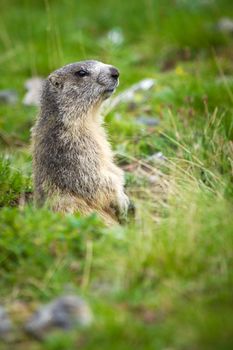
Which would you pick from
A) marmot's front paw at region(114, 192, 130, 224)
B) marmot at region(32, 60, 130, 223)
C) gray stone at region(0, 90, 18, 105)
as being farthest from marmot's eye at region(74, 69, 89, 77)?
gray stone at region(0, 90, 18, 105)

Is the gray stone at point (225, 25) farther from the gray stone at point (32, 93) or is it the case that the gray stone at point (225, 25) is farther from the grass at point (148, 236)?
the gray stone at point (32, 93)

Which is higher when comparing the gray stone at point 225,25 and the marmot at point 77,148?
the gray stone at point 225,25

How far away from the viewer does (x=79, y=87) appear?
6562 millimetres

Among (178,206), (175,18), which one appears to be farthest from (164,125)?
(175,18)

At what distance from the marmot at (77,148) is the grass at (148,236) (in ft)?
0.88

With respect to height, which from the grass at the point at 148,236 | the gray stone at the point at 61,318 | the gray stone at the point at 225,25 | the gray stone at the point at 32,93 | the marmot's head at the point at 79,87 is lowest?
the gray stone at the point at 61,318

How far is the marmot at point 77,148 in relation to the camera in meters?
6.03

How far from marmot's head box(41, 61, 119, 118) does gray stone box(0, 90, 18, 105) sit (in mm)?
3168

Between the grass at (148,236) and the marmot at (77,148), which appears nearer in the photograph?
→ the grass at (148,236)

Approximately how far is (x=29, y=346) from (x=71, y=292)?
21.5 inches

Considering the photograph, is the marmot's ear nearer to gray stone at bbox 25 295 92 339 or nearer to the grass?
the grass

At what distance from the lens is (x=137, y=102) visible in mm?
8906

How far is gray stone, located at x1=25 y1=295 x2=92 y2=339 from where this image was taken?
3.94 meters

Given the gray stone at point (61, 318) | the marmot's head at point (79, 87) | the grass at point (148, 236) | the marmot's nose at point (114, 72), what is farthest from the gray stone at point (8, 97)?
the gray stone at point (61, 318)
